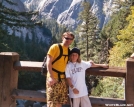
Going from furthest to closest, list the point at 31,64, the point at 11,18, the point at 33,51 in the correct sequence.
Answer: the point at 33,51 < the point at 11,18 < the point at 31,64

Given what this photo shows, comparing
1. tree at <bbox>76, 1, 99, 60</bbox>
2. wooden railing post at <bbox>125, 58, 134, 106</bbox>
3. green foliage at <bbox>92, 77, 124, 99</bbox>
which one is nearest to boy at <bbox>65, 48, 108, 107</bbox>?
wooden railing post at <bbox>125, 58, 134, 106</bbox>

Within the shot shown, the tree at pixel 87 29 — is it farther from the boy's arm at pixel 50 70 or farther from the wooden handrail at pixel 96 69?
the boy's arm at pixel 50 70

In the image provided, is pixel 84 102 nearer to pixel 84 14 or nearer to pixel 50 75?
pixel 50 75

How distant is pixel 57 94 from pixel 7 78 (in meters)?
0.87

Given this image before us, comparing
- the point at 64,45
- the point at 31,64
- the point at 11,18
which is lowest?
the point at 31,64

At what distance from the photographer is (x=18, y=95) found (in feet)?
12.3

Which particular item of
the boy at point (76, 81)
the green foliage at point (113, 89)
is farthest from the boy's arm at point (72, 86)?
the green foliage at point (113, 89)

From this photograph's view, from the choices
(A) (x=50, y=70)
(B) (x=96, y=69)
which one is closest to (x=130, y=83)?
(B) (x=96, y=69)

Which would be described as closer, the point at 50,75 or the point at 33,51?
the point at 50,75

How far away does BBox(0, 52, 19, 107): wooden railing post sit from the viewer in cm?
373

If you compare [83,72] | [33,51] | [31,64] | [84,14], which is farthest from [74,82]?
[33,51]

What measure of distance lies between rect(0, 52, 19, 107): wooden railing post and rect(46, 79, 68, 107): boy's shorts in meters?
0.68

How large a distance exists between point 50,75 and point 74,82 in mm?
376

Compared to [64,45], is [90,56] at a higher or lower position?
lower
